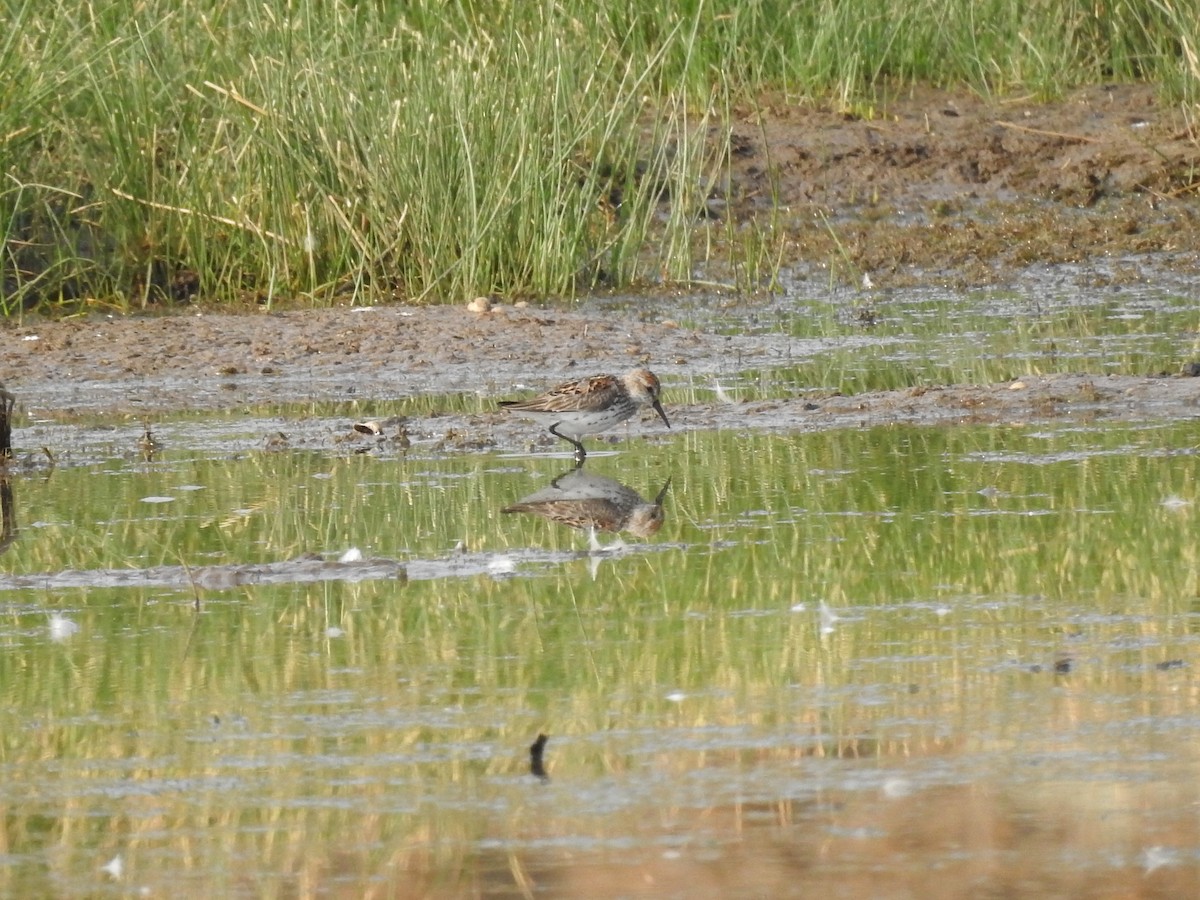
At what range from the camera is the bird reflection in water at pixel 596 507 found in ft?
20.3

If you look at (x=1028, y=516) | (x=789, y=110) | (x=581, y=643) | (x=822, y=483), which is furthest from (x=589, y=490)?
(x=789, y=110)

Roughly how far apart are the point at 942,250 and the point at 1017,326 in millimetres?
2288

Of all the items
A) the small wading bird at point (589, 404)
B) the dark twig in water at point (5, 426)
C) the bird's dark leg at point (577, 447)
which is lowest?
the dark twig in water at point (5, 426)

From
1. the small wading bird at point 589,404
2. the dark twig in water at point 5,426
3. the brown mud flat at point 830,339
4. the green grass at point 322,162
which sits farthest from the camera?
the green grass at point 322,162

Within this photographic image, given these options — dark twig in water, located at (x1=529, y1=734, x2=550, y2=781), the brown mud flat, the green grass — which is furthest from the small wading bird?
dark twig in water, located at (x1=529, y1=734, x2=550, y2=781)

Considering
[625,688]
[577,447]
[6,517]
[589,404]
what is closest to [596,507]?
[589,404]

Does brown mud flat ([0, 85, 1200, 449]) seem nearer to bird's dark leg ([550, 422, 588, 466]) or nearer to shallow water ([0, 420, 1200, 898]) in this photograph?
bird's dark leg ([550, 422, 588, 466])

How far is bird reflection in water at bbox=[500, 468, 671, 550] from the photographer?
6191mm

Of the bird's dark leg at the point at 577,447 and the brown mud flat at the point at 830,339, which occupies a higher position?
the bird's dark leg at the point at 577,447

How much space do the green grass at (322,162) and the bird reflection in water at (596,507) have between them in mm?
4381

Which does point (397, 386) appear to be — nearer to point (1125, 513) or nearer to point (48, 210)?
point (48, 210)

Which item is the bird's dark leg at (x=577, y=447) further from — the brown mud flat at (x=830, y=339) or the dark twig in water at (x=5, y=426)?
the dark twig in water at (x=5, y=426)

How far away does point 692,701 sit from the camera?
14.0 feet

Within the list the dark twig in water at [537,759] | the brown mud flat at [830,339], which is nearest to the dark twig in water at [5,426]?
the brown mud flat at [830,339]
